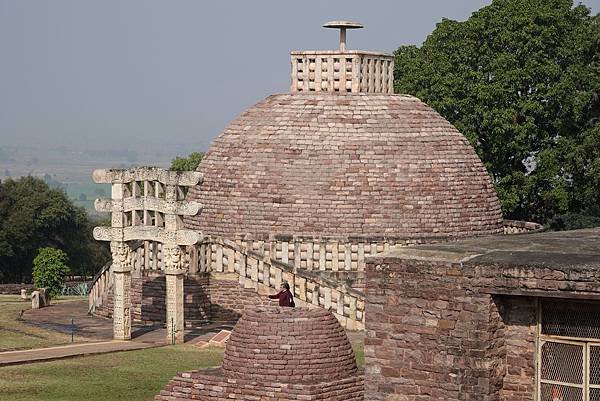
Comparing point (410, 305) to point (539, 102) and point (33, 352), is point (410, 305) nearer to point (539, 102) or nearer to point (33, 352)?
point (33, 352)

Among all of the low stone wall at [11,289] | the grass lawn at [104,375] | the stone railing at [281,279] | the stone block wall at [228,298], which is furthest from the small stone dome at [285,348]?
the low stone wall at [11,289]

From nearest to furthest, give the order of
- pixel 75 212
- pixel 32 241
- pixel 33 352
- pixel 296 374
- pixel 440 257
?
pixel 440 257, pixel 296 374, pixel 33 352, pixel 32 241, pixel 75 212

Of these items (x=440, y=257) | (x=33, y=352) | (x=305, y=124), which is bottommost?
(x=33, y=352)

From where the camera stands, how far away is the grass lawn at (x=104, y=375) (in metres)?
26.5

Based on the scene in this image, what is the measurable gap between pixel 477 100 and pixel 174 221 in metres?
17.4

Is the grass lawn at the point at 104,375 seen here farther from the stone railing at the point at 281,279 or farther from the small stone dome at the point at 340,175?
the small stone dome at the point at 340,175

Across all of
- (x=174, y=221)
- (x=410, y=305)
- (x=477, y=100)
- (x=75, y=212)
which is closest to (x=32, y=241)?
(x=75, y=212)

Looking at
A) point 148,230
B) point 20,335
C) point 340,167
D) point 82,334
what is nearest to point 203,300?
point 82,334

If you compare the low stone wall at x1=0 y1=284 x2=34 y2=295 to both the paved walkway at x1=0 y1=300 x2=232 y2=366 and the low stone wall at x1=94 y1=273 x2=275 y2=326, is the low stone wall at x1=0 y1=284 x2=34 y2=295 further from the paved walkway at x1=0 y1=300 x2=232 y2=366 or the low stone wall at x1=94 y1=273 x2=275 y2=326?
the low stone wall at x1=94 y1=273 x2=275 y2=326

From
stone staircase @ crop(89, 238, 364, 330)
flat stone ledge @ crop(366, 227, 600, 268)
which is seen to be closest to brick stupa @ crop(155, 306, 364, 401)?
flat stone ledge @ crop(366, 227, 600, 268)

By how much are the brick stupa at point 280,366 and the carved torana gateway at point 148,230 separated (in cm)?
746

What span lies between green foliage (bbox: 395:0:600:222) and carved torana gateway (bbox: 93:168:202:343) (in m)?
16.6

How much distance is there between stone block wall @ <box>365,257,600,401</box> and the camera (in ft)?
62.0

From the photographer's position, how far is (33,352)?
30.7 m
